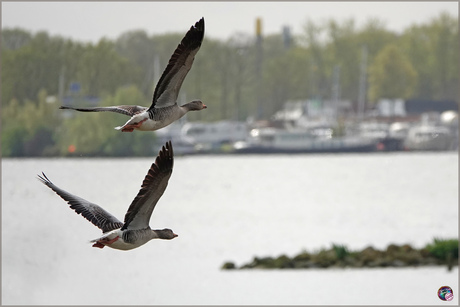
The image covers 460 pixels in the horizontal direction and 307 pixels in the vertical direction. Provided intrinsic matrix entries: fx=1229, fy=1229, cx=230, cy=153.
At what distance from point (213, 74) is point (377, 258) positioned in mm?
58894

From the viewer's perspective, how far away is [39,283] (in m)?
68.8

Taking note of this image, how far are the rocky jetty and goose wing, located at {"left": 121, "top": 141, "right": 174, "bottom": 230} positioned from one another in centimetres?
4418

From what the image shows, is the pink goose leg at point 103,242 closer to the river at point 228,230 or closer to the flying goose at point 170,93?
the flying goose at point 170,93

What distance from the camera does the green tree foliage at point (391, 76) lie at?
171375 millimetres

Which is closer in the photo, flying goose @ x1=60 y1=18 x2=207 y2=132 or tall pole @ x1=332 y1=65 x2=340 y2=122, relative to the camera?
flying goose @ x1=60 y1=18 x2=207 y2=132

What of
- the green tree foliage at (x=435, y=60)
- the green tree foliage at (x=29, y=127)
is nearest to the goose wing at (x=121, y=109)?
the green tree foliage at (x=29, y=127)

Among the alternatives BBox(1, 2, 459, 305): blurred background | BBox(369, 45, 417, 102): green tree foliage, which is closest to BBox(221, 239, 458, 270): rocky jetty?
BBox(1, 2, 459, 305): blurred background

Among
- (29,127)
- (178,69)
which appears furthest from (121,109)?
(29,127)

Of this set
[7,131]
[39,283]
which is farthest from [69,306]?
→ [7,131]

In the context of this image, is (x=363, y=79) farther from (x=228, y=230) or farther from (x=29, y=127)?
(x=228, y=230)

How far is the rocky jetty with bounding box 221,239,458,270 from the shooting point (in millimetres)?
53562

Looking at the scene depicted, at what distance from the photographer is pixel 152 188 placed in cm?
894

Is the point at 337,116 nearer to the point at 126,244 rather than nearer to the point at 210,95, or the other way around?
the point at 210,95

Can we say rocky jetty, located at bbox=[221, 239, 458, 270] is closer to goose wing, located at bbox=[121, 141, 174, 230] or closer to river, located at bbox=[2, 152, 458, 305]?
river, located at bbox=[2, 152, 458, 305]
